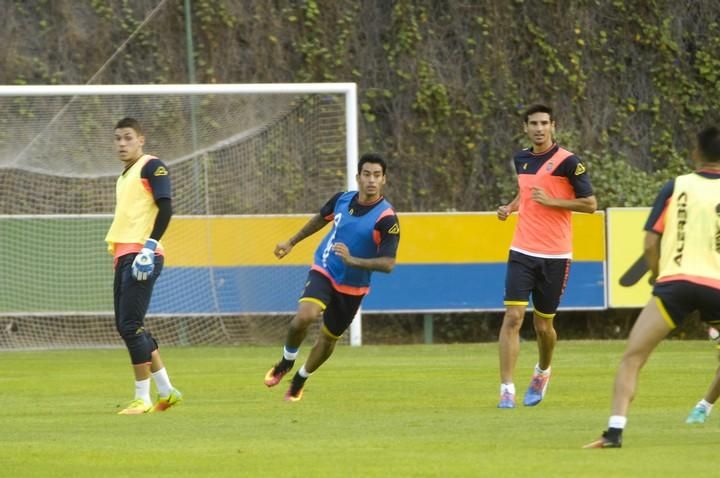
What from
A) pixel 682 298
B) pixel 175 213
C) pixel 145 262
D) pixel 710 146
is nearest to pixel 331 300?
pixel 145 262

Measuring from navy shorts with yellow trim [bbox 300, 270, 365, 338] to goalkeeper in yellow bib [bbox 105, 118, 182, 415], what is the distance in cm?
136

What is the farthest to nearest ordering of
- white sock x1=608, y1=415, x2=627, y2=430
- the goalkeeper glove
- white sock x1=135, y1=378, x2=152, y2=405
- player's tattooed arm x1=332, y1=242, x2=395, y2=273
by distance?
player's tattooed arm x1=332, y1=242, x2=395, y2=273, white sock x1=135, y1=378, x2=152, y2=405, the goalkeeper glove, white sock x1=608, y1=415, x2=627, y2=430

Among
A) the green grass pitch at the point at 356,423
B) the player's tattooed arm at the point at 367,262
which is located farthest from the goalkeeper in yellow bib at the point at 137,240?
the player's tattooed arm at the point at 367,262

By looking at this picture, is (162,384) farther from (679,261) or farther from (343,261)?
(679,261)

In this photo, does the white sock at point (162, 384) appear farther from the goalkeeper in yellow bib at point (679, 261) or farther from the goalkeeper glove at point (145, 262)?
the goalkeeper in yellow bib at point (679, 261)

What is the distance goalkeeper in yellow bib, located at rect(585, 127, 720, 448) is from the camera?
8.51 metres

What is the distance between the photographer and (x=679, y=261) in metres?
8.58

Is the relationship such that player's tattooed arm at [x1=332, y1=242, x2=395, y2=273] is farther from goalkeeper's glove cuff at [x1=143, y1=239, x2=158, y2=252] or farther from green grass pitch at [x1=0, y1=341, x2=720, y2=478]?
goalkeeper's glove cuff at [x1=143, y1=239, x2=158, y2=252]

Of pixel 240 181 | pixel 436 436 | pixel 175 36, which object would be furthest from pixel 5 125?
pixel 436 436

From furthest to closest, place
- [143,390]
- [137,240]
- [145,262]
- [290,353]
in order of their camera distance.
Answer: [290,353], [143,390], [137,240], [145,262]

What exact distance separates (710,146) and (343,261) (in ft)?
13.2

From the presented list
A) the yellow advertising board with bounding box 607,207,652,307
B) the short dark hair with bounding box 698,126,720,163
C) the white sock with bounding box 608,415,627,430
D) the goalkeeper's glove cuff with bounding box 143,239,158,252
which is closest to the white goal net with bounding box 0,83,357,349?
the yellow advertising board with bounding box 607,207,652,307

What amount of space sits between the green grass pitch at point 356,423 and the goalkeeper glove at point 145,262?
1086 mm

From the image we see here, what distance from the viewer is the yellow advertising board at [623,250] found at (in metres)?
20.6
